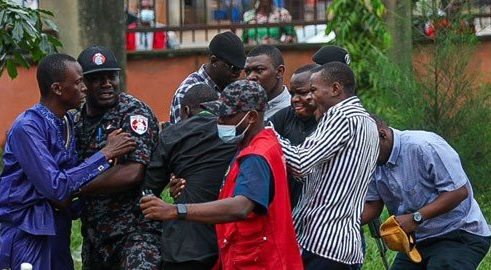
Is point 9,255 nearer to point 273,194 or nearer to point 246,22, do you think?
point 273,194

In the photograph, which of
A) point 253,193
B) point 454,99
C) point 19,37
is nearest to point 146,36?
point 454,99

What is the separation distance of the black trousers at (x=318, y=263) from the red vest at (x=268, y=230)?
24cm

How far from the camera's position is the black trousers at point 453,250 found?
320 inches

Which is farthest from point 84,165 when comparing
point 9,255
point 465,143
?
point 465,143

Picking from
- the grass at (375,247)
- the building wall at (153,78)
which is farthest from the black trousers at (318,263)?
the building wall at (153,78)

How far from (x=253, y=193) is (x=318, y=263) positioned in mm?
700

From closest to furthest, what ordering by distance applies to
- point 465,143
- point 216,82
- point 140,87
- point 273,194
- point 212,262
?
point 273,194 < point 212,262 < point 216,82 < point 465,143 < point 140,87

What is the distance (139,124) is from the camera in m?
8.01

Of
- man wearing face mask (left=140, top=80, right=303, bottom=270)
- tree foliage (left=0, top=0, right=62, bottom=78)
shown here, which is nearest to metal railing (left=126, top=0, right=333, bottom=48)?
tree foliage (left=0, top=0, right=62, bottom=78)

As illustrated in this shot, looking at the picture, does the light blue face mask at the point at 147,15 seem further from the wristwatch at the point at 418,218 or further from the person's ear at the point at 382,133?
the wristwatch at the point at 418,218

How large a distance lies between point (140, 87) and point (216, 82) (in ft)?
25.7

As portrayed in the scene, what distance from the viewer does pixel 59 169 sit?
25.8 feet

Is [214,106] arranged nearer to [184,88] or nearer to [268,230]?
[268,230]

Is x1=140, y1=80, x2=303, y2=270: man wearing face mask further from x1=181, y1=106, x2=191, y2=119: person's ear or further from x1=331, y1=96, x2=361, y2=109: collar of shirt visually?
x1=181, y1=106, x2=191, y2=119: person's ear
